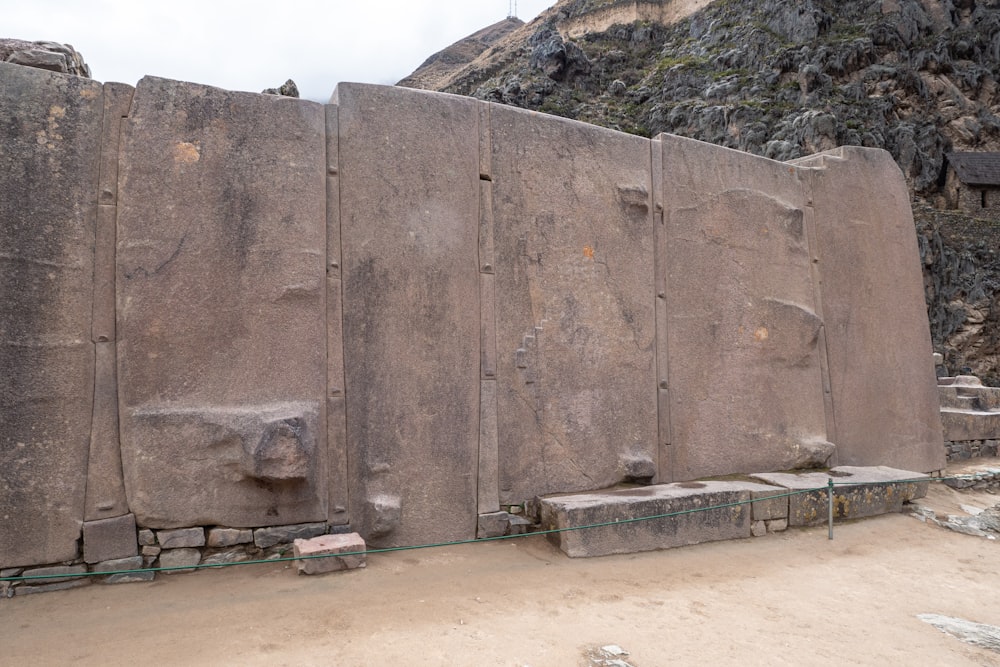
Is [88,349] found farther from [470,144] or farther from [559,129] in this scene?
[559,129]

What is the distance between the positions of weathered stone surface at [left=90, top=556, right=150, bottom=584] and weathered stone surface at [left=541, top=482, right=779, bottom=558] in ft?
8.82

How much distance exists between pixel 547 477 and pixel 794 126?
96.0 ft

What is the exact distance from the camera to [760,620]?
12.7 ft

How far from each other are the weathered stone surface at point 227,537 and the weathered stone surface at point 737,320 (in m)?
3.58

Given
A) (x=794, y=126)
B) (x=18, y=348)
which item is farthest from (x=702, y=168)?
(x=794, y=126)

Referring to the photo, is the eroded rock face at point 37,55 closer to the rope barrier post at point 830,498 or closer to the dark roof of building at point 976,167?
the rope barrier post at point 830,498

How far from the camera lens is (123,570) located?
12.3 feet

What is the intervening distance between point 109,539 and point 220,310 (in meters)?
1.49

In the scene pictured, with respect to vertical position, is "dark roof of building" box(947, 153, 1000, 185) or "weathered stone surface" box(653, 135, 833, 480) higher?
"dark roof of building" box(947, 153, 1000, 185)

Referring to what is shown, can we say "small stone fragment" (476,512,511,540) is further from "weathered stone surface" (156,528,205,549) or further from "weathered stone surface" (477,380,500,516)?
"weathered stone surface" (156,528,205,549)

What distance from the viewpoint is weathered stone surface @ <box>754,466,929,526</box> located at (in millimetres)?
5676

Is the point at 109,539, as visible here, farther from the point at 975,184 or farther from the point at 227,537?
the point at 975,184

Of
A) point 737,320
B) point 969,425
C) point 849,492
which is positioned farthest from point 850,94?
point 849,492

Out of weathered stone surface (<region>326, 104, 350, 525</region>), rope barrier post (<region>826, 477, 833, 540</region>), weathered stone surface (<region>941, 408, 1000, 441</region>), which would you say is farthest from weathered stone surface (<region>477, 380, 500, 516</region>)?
weathered stone surface (<region>941, 408, 1000, 441</region>)
